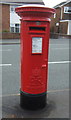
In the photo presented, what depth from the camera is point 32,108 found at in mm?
3234

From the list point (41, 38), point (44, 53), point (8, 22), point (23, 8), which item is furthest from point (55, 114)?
point (8, 22)

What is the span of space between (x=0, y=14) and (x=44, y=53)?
2401 centimetres

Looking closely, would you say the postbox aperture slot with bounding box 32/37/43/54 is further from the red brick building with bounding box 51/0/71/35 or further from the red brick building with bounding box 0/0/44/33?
the red brick building with bounding box 51/0/71/35

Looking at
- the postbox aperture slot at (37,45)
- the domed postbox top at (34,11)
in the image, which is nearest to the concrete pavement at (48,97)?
the postbox aperture slot at (37,45)

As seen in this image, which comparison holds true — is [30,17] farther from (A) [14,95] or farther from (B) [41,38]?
(A) [14,95]

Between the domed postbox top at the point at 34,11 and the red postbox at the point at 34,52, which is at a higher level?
the domed postbox top at the point at 34,11

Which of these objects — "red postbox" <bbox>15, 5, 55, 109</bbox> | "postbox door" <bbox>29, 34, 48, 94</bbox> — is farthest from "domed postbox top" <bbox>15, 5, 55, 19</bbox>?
"postbox door" <bbox>29, 34, 48, 94</bbox>

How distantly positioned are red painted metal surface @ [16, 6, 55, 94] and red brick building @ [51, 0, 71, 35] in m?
25.3

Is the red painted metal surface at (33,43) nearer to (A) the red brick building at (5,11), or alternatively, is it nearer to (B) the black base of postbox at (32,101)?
(B) the black base of postbox at (32,101)

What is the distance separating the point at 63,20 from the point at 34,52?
26.9m

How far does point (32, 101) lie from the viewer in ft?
10.5

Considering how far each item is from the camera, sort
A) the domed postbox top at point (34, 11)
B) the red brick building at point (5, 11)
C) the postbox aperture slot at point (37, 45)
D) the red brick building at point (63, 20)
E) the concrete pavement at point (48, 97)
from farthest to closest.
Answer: the red brick building at point (63, 20), the red brick building at point (5, 11), the concrete pavement at point (48, 97), the postbox aperture slot at point (37, 45), the domed postbox top at point (34, 11)

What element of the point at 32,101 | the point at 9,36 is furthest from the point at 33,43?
the point at 9,36

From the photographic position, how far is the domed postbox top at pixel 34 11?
2.78 meters
